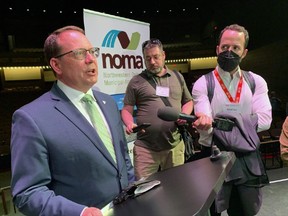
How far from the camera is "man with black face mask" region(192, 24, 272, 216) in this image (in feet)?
5.04

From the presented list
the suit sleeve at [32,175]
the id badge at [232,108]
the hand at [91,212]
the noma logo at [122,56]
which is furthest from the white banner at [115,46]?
the hand at [91,212]

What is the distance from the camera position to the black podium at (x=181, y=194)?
72 centimetres

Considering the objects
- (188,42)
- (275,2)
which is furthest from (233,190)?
(188,42)

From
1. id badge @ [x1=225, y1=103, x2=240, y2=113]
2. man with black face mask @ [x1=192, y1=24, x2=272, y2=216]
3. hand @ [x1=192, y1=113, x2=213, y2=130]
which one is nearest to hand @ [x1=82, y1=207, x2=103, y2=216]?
hand @ [x1=192, y1=113, x2=213, y2=130]

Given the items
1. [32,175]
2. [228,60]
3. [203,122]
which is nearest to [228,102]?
[228,60]

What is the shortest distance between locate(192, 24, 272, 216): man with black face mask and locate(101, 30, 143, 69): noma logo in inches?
42.8

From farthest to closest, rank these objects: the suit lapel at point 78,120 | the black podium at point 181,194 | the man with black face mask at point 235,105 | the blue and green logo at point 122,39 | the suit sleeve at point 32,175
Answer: the blue and green logo at point 122,39 < the man with black face mask at point 235,105 < the suit lapel at point 78,120 < the suit sleeve at point 32,175 < the black podium at point 181,194

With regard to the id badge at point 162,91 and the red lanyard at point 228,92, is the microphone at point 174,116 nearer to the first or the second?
the red lanyard at point 228,92

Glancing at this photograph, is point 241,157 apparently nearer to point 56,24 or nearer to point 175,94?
point 175,94

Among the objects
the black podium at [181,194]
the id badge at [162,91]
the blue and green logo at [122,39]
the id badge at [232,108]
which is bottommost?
the black podium at [181,194]

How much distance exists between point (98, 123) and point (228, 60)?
84cm

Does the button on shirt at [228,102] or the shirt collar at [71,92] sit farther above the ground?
the shirt collar at [71,92]

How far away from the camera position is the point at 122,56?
8.65 ft

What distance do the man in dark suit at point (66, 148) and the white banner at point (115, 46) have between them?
1210mm
